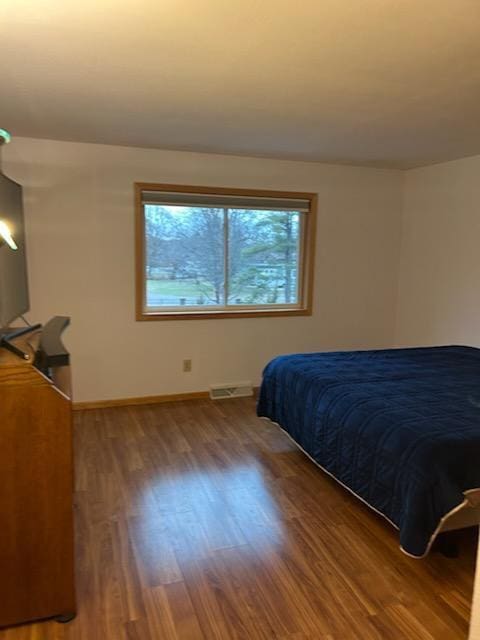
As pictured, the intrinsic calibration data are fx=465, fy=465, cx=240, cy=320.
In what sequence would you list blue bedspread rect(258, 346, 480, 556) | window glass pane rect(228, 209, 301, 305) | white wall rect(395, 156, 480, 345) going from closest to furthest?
blue bedspread rect(258, 346, 480, 556), white wall rect(395, 156, 480, 345), window glass pane rect(228, 209, 301, 305)

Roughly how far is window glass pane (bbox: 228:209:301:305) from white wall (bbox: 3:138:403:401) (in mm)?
237

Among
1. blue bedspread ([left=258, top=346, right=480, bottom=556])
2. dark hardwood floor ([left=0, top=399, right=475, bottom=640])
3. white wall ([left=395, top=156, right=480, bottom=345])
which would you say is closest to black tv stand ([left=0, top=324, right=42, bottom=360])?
dark hardwood floor ([left=0, top=399, right=475, bottom=640])

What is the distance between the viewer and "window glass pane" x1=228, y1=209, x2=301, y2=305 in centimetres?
436

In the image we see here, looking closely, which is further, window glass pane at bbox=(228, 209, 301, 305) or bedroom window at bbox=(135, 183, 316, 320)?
window glass pane at bbox=(228, 209, 301, 305)

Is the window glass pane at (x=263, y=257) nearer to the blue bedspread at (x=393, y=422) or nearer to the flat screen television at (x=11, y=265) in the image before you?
the blue bedspread at (x=393, y=422)

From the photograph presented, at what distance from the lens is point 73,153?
369 centimetres

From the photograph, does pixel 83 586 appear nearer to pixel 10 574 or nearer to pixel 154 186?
pixel 10 574

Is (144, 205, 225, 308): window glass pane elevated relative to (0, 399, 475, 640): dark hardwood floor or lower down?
elevated

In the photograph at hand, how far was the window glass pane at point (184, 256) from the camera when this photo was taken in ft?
13.4

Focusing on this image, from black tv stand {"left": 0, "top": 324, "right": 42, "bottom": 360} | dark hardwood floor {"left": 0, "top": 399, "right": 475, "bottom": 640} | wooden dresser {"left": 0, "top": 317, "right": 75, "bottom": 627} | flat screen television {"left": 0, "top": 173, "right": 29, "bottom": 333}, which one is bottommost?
dark hardwood floor {"left": 0, "top": 399, "right": 475, "bottom": 640}

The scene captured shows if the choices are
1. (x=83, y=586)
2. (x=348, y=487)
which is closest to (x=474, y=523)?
(x=348, y=487)

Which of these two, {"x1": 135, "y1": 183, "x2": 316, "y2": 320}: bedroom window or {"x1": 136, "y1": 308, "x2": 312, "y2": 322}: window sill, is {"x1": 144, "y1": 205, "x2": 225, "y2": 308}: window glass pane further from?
{"x1": 136, "y1": 308, "x2": 312, "y2": 322}: window sill

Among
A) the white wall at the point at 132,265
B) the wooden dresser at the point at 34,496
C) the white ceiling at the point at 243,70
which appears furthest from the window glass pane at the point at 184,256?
the wooden dresser at the point at 34,496

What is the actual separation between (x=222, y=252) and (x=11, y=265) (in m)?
2.08
